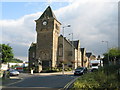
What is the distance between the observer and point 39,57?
219 feet

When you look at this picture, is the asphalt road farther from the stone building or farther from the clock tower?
the clock tower

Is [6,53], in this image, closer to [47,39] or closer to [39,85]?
[47,39]

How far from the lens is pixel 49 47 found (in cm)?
6569

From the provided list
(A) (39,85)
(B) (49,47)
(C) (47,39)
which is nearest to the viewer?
(A) (39,85)

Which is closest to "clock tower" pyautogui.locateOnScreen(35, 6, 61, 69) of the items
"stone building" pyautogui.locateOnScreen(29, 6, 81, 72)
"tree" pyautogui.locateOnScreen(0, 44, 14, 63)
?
"stone building" pyautogui.locateOnScreen(29, 6, 81, 72)

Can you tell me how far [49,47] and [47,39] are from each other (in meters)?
3.04

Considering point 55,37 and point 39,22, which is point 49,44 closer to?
point 55,37

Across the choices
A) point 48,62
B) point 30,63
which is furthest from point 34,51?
point 48,62

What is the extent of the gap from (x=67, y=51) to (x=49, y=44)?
814cm

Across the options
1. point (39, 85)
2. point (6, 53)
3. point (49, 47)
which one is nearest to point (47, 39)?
point (49, 47)

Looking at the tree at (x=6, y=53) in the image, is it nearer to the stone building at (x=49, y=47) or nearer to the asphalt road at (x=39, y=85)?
the stone building at (x=49, y=47)

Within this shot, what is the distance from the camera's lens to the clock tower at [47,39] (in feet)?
213

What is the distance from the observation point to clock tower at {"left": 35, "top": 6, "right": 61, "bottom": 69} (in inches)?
2562

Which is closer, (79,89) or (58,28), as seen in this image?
(79,89)
